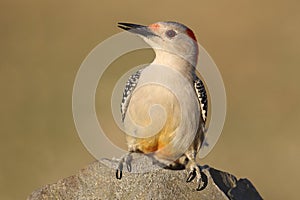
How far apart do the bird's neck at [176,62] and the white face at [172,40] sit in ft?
0.21

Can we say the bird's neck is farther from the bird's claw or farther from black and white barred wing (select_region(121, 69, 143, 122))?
the bird's claw

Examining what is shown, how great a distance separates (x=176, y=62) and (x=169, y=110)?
0.73 m

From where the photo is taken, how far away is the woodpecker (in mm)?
11961

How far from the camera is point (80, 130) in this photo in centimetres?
1271

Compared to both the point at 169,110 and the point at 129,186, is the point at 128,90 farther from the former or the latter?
the point at 129,186

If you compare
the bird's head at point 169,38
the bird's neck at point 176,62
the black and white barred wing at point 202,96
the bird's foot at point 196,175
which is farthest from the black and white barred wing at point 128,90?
the bird's foot at point 196,175

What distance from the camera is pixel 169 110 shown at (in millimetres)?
11891

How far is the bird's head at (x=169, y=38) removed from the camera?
12.6m

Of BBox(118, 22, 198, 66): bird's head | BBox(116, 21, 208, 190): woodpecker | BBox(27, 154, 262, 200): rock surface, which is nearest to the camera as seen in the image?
BBox(27, 154, 262, 200): rock surface

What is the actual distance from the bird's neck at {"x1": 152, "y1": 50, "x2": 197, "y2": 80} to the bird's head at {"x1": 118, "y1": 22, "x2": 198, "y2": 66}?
0.04m

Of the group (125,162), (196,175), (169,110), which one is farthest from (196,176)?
(169,110)

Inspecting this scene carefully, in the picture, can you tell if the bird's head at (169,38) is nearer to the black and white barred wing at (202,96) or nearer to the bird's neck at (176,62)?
the bird's neck at (176,62)

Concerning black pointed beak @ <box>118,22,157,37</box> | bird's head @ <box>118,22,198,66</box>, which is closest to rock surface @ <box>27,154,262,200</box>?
bird's head @ <box>118,22,198,66</box>

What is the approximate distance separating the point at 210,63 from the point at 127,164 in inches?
80.4
